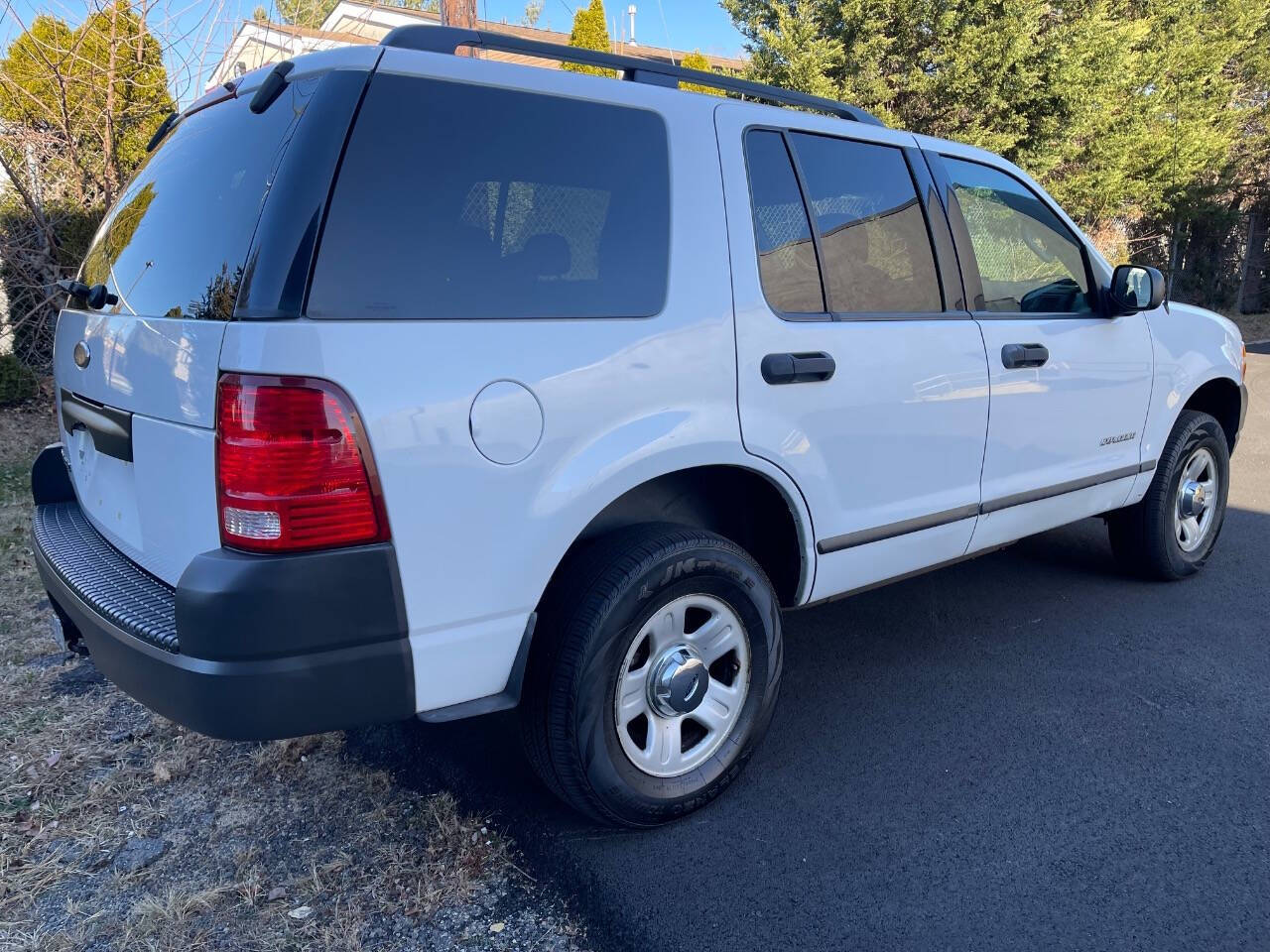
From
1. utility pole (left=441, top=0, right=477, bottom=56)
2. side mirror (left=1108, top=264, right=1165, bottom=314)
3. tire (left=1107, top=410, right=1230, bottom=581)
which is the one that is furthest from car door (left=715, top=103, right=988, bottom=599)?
utility pole (left=441, top=0, right=477, bottom=56)

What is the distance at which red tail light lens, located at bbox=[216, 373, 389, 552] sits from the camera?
6.21ft

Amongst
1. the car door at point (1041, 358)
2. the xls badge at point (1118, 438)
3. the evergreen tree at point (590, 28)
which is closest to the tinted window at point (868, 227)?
the car door at point (1041, 358)

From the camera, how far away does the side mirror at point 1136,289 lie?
370 cm

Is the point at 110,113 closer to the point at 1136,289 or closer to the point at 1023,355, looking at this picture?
the point at 1023,355

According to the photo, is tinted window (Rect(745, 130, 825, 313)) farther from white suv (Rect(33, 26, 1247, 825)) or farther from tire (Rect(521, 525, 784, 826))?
tire (Rect(521, 525, 784, 826))

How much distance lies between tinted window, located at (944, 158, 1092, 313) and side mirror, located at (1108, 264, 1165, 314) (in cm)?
12

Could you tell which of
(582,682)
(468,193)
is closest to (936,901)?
(582,682)

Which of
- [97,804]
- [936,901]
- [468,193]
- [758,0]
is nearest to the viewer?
[468,193]

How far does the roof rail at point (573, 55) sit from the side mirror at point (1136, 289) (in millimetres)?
1257

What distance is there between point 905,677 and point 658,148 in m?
2.19

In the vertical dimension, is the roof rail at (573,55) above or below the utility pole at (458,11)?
below

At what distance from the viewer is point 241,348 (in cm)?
191

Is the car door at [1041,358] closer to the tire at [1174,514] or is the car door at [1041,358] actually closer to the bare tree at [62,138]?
the tire at [1174,514]

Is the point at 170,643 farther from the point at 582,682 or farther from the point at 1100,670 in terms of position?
the point at 1100,670
